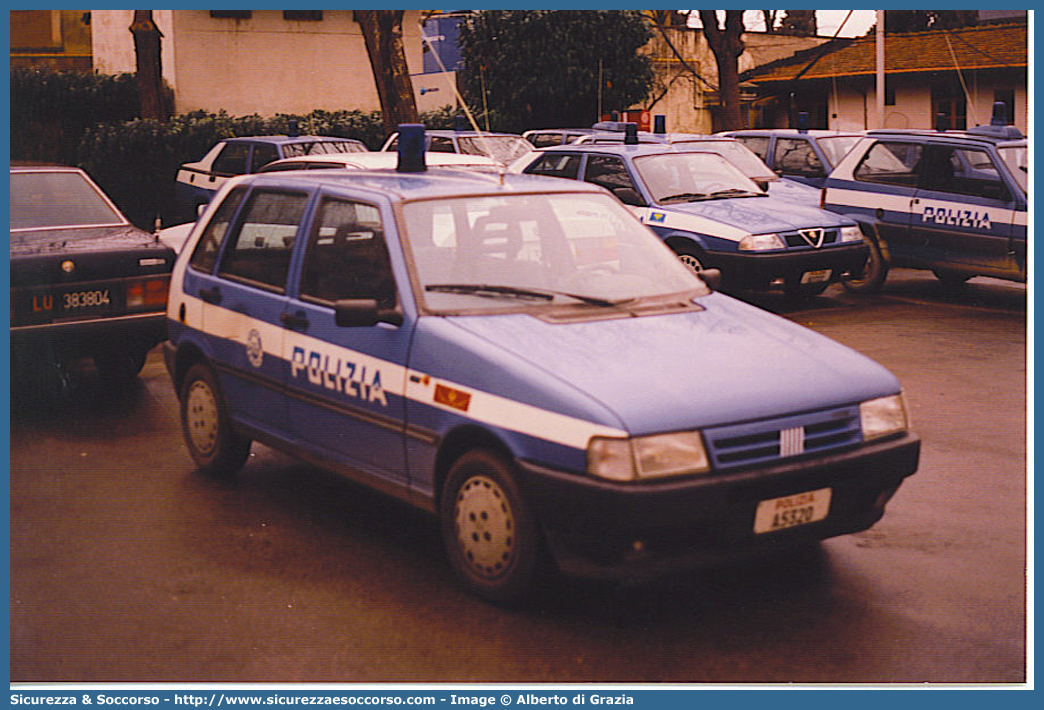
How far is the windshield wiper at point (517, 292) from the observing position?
5266mm

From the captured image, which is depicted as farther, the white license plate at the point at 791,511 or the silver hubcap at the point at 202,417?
the silver hubcap at the point at 202,417

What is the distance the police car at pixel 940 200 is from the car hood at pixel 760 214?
0.64 metres

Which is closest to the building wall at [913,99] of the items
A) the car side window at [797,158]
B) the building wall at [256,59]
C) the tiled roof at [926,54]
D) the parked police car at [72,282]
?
the tiled roof at [926,54]

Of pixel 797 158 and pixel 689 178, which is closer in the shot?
pixel 689 178

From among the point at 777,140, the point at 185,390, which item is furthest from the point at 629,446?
the point at 777,140

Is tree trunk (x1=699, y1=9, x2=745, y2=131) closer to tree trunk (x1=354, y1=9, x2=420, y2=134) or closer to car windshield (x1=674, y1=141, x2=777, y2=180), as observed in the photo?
tree trunk (x1=354, y1=9, x2=420, y2=134)

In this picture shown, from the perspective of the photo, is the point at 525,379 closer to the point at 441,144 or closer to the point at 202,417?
the point at 202,417

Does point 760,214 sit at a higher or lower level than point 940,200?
lower

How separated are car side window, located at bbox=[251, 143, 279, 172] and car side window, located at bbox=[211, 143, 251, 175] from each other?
18cm

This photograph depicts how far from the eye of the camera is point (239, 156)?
18766 mm

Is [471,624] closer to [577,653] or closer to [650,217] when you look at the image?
[577,653]

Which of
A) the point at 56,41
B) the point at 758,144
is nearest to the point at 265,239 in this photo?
the point at 758,144

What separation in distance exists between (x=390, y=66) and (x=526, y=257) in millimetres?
17760

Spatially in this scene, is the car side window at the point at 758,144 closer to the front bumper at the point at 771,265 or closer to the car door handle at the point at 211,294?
the front bumper at the point at 771,265
